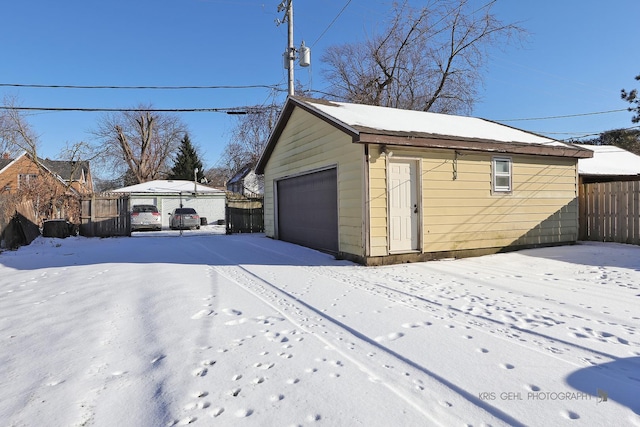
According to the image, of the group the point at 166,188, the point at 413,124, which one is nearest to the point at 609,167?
the point at 413,124

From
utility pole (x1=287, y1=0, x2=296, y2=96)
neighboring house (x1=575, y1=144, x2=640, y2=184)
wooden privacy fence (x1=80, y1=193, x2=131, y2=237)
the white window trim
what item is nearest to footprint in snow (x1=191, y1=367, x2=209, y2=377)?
the white window trim

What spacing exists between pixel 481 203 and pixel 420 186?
1.95m

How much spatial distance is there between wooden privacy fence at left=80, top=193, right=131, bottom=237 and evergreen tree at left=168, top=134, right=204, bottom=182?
29046mm

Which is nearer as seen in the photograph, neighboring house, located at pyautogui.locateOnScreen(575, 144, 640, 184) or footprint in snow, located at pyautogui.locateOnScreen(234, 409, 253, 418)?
footprint in snow, located at pyautogui.locateOnScreen(234, 409, 253, 418)

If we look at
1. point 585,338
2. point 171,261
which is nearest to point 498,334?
point 585,338

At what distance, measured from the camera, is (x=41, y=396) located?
246 cm

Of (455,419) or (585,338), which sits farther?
(585,338)

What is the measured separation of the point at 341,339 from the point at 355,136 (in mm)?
4643

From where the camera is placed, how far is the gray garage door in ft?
29.6

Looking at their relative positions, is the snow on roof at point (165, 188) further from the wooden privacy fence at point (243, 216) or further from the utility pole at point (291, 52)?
the utility pole at point (291, 52)

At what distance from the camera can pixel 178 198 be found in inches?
987

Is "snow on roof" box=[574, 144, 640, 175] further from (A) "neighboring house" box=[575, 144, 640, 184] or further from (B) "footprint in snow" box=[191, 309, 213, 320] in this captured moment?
(B) "footprint in snow" box=[191, 309, 213, 320]

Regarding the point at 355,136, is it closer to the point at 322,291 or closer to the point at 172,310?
the point at 322,291

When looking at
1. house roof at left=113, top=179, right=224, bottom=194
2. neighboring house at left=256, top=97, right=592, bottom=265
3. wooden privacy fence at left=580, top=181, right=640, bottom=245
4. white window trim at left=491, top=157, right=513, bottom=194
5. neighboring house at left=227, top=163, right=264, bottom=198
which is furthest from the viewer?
neighboring house at left=227, top=163, right=264, bottom=198
